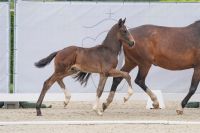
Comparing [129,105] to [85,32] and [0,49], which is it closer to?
[85,32]

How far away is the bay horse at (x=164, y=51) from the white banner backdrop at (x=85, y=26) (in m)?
1.56

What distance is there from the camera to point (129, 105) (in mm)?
16062

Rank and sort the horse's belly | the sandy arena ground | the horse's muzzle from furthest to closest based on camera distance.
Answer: the horse's belly → the horse's muzzle → the sandy arena ground

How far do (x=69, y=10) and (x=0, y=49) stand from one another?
5.92 feet

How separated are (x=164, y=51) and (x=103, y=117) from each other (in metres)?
1.94

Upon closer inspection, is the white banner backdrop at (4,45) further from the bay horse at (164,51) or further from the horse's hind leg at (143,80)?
the horse's hind leg at (143,80)

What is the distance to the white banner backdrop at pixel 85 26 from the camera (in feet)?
50.6

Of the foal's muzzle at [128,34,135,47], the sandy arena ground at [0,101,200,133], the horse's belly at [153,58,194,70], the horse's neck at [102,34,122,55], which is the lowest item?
the sandy arena ground at [0,101,200,133]

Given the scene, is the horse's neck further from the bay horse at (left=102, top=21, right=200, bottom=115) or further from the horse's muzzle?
the bay horse at (left=102, top=21, right=200, bottom=115)

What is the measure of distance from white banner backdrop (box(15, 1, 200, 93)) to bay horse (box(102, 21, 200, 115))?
156 centimetres

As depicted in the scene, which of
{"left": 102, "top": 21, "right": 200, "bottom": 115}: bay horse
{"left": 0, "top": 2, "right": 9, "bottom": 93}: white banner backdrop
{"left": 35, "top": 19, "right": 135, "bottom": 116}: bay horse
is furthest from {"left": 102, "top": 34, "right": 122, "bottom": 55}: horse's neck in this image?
{"left": 0, "top": 2, "right": 9, "bottom": 93}: white banner backdrop

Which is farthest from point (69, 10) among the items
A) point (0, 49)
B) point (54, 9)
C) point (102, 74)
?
point (102, 74)

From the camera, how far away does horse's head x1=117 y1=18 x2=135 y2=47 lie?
1315cm

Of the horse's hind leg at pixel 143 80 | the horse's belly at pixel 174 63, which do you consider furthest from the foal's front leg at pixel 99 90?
the horse's belly at pixel 174 63
